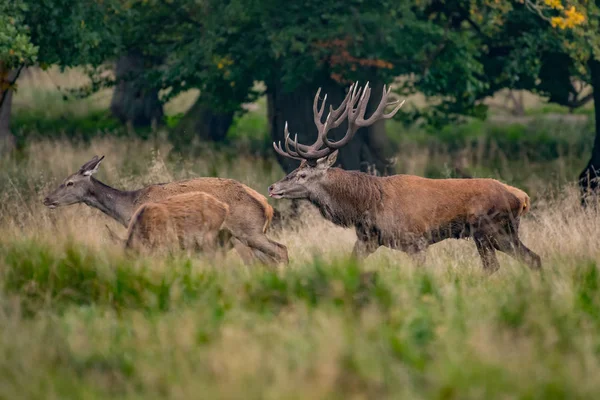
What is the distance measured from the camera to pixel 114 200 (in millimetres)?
10812

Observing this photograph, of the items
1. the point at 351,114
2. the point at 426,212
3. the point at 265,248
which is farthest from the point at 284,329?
the point at 351,114

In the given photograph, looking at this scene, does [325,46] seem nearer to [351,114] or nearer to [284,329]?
[351,114]

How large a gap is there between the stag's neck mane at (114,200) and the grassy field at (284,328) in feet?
8.35

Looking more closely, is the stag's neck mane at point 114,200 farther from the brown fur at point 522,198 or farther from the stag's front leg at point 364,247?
the brown fur at point 522,198

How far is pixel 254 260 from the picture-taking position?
9750 mm

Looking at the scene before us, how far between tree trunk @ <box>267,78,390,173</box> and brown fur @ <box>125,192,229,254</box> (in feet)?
27.1

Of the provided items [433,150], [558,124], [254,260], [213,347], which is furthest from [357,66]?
[213,347]

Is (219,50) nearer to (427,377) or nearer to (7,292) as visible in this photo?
(7,292)

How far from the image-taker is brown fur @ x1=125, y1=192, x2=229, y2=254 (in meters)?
8.40

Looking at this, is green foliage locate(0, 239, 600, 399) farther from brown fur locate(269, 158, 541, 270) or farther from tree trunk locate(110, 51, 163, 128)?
tree trunk locate(110, 51, 163, 128)

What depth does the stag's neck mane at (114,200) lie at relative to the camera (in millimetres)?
10656

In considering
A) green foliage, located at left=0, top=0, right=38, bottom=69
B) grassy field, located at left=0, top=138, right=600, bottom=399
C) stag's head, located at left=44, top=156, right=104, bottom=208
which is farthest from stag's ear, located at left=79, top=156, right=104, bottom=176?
grassy field, located at left=0, top=138, right=600, bottom=399

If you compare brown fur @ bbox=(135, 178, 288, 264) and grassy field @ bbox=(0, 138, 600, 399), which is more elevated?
grassy field @ bbox=(0, 138, 600, 399)

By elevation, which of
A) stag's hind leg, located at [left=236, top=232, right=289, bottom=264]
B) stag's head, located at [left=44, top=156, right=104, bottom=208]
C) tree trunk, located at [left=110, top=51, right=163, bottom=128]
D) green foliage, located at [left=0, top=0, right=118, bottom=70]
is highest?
green foliage, located at [left=0, top=0, right=118, bottom=70]
